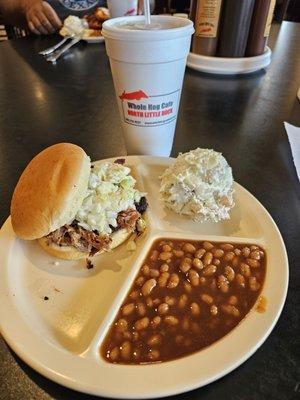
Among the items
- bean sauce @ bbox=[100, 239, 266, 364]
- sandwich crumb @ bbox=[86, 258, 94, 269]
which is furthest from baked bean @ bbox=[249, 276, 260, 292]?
sandwich crumb @ bbox=[86, 258, 94, 269]

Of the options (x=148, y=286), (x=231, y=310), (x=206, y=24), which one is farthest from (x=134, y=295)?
(x=206, y=24)

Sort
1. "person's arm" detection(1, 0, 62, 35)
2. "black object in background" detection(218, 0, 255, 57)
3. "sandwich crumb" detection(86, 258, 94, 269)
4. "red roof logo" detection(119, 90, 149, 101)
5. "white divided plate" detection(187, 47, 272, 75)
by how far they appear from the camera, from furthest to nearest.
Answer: "person's arm" detection(1, 0, 62, 35)
"white divided plate" detection(187, 47, 272, 75)
"black object in background" detection(218, 0, 255, 57)
"red roof logo" detection(119, 90, 149, 101)
"sandwich crumb" detection(86, 258, 94, 269)

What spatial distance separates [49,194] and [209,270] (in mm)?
502

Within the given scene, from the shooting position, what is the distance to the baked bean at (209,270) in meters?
0.89

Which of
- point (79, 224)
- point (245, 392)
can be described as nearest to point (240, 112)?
point (79, 224)

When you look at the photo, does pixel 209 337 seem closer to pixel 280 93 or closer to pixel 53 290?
pixel 53 290

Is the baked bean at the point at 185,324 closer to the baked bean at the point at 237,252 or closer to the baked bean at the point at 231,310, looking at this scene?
the baked bean at the point at 231,310

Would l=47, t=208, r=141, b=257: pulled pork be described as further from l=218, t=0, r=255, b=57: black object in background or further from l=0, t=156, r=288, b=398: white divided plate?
l=218, t=0, r=255, b=57: black object in background

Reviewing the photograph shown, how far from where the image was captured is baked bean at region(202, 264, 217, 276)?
893mm

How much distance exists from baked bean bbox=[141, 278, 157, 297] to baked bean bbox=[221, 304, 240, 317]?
Result: 191mm

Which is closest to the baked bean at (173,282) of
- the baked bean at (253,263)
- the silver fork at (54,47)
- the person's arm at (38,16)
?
the baked bean at (253,263)

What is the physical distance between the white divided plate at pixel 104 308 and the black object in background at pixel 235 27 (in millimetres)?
1153

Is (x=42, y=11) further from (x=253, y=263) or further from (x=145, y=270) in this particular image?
(x=253, y=263)

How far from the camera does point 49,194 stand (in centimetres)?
91
